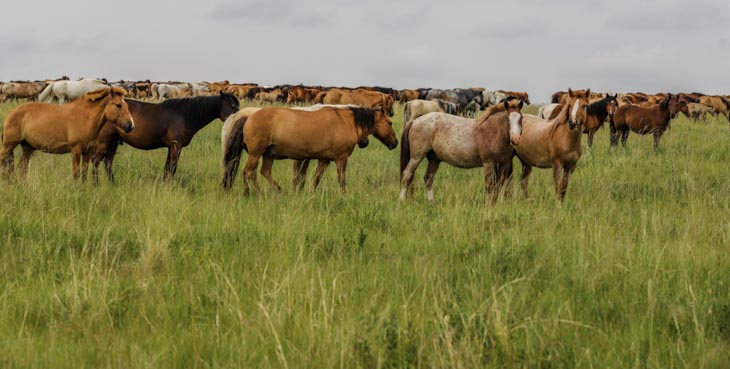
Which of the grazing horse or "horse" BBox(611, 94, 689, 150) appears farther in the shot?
the grazing horse

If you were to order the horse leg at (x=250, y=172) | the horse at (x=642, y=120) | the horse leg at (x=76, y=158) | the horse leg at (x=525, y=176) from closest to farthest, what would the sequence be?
1. the horse leg at (x=76, y=158)
2. the horse leg at (x=250, y=172)
3. the horse leg at (x=525, y=176)
4. the horse at (x=642, y=120)

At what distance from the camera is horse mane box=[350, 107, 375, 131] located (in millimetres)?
10391

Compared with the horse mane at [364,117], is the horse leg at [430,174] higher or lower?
lower

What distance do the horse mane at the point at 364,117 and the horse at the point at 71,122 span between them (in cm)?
342

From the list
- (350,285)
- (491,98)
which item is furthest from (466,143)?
(491,98)

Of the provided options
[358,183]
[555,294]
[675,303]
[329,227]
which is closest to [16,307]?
[329,227]

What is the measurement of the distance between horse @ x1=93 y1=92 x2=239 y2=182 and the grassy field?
186 cm

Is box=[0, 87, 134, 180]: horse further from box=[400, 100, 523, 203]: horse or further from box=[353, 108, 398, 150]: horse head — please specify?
box=[400, 100, 523, 203]: horse

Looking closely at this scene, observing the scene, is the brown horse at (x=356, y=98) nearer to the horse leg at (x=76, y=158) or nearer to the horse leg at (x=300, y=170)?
the horse leg at (x=300, y=170)

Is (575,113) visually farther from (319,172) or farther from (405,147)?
(319,172)

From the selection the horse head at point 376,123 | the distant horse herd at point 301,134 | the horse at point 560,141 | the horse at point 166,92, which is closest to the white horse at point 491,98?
the horse at point 166,92

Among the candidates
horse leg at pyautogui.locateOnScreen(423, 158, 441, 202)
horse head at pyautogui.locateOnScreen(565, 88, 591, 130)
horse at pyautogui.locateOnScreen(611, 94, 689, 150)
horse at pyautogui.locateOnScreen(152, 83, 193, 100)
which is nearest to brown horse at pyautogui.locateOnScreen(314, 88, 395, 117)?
horse at pyautogui.locateOnScreen(152, 83, 193, 100)

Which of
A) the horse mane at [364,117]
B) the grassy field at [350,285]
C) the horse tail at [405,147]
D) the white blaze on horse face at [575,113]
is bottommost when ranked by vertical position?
the grassy field at [350,285]

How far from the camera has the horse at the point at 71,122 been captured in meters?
9.17
